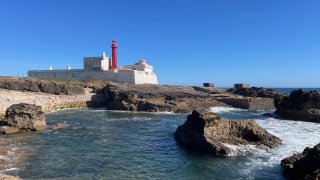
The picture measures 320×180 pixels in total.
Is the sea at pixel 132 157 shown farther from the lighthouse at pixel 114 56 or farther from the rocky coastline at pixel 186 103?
the lighthouse at pixel 114 56

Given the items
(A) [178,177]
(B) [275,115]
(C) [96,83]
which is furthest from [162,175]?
(C) [96,83]

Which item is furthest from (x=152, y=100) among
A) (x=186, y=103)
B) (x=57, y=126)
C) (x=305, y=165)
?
(x=305, y=165)

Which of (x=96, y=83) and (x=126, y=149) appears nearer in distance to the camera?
(x=126, y=149)

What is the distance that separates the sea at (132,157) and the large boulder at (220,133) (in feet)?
2.46

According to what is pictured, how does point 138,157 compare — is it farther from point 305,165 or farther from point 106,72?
point 106,72

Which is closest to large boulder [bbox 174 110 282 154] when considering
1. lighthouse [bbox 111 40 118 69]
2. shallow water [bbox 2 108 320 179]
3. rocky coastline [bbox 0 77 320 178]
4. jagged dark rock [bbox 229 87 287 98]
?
rocky coastline [bbox 0 77 320 178]

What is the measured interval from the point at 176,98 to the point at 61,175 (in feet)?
124

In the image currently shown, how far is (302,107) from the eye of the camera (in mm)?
40406

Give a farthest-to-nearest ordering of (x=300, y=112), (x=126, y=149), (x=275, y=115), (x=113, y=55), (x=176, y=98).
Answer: (x=113, y=55) < (x=176, y=98) < (x=275, y=115) < (x=300, y=112) < (x=126, y=149)

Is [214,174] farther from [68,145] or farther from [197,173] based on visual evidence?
[68,145]

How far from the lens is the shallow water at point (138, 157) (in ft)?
57.8

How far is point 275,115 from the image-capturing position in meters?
44.5

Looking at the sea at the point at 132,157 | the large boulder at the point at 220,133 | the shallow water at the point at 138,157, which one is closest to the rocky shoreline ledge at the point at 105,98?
the shallow water at the point at 138,157

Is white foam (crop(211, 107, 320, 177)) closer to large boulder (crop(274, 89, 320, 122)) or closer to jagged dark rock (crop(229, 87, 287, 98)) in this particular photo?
large boulder (crop(274, 89, 320, 122))
